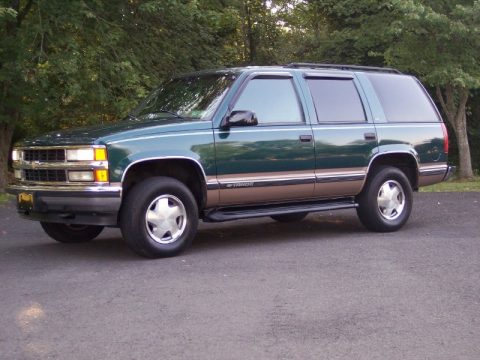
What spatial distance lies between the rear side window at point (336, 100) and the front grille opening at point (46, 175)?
316cm

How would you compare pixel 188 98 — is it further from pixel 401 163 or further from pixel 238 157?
pixel 401 163

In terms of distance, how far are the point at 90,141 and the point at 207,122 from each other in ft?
4.29

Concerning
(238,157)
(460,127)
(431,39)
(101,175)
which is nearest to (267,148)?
(238,157)

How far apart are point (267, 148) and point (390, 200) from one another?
218cm

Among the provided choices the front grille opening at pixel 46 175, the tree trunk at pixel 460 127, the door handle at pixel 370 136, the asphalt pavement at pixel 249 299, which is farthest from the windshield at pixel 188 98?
the tree trunk at pixel 460 127

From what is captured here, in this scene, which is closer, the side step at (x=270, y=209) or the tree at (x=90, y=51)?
the side step at (x=270, y=209)

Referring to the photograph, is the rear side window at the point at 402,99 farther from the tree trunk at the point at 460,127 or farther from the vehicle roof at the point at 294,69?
the tree trunk at the point at 460,127

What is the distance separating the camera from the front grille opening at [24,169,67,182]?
6.95 metres

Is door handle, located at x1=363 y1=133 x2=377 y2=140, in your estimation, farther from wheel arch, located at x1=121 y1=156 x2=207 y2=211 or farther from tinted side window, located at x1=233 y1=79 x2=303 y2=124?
wheel arch, located at x1=121 y1=156 x2=207 y2=211

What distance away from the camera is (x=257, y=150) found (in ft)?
25.2

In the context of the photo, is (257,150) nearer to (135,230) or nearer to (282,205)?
(282,205)

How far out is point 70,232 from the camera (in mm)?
8180

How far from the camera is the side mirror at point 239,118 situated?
7402mm

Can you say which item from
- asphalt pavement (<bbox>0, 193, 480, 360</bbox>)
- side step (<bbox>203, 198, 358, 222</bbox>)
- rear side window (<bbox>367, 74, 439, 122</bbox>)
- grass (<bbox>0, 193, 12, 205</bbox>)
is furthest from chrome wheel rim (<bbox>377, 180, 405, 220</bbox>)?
grass (<bbox>0, 193, 12, 205</bbox>)
